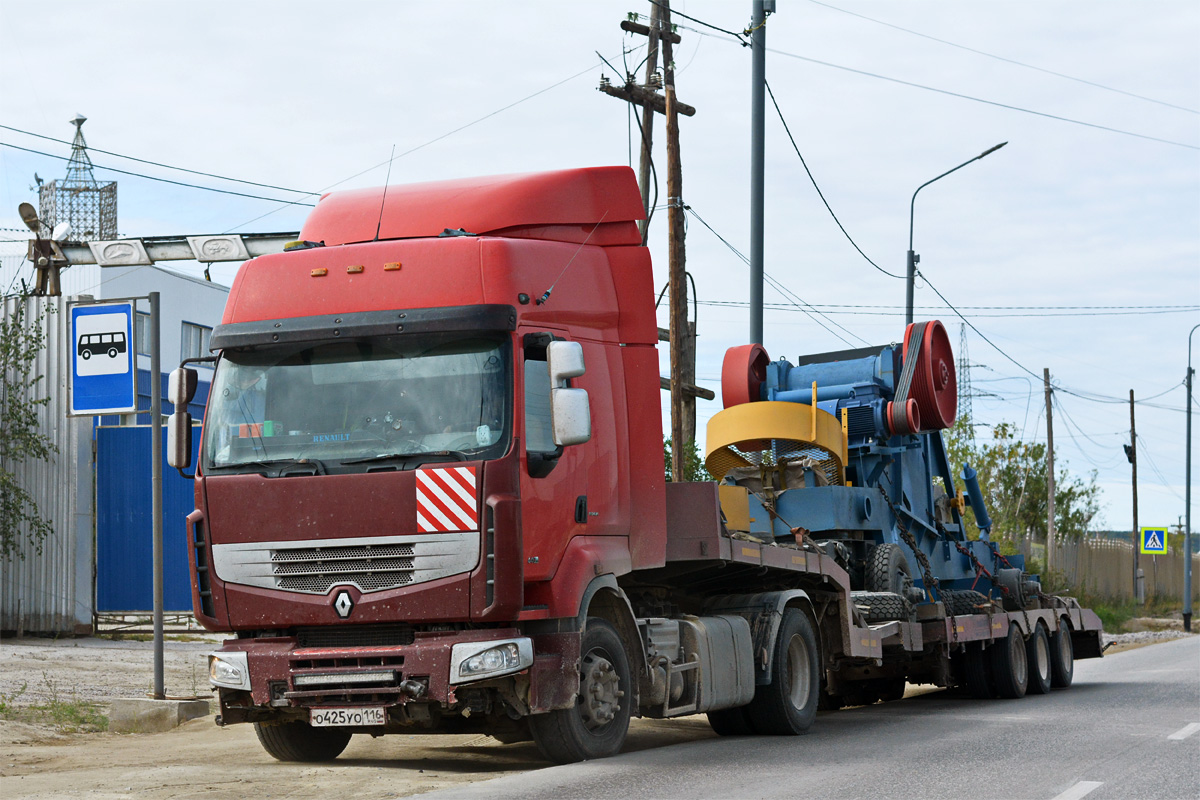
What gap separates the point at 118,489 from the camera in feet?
77.7

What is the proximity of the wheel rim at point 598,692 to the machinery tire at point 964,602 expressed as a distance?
583 centimetres

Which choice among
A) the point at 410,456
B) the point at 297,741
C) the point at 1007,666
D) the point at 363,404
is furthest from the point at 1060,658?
the point at 363,404

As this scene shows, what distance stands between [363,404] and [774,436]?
621 cm

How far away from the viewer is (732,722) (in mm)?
11711

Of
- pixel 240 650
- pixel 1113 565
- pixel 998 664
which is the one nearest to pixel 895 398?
pixel 998 664

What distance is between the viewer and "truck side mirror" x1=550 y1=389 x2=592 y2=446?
8719mm

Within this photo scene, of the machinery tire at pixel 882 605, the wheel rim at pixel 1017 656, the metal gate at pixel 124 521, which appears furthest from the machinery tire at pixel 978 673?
the metal gate at pixel 124 521

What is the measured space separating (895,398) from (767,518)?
7.83ft

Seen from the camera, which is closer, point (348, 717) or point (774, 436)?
point (348, 717)

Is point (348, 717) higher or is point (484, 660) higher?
point (484, 660)

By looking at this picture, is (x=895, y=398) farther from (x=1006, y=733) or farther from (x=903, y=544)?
(x=1006, y=733)

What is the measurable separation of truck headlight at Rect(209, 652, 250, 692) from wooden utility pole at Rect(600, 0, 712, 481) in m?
8.72

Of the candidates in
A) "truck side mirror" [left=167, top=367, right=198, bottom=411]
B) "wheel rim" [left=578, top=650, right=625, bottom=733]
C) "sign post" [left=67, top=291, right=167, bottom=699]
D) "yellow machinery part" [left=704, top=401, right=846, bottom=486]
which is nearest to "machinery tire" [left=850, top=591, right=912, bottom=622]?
"yellow machinery part" [left=704, top=401, right=846, bottom=486]

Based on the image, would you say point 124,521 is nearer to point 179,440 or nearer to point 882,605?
point 882,605
